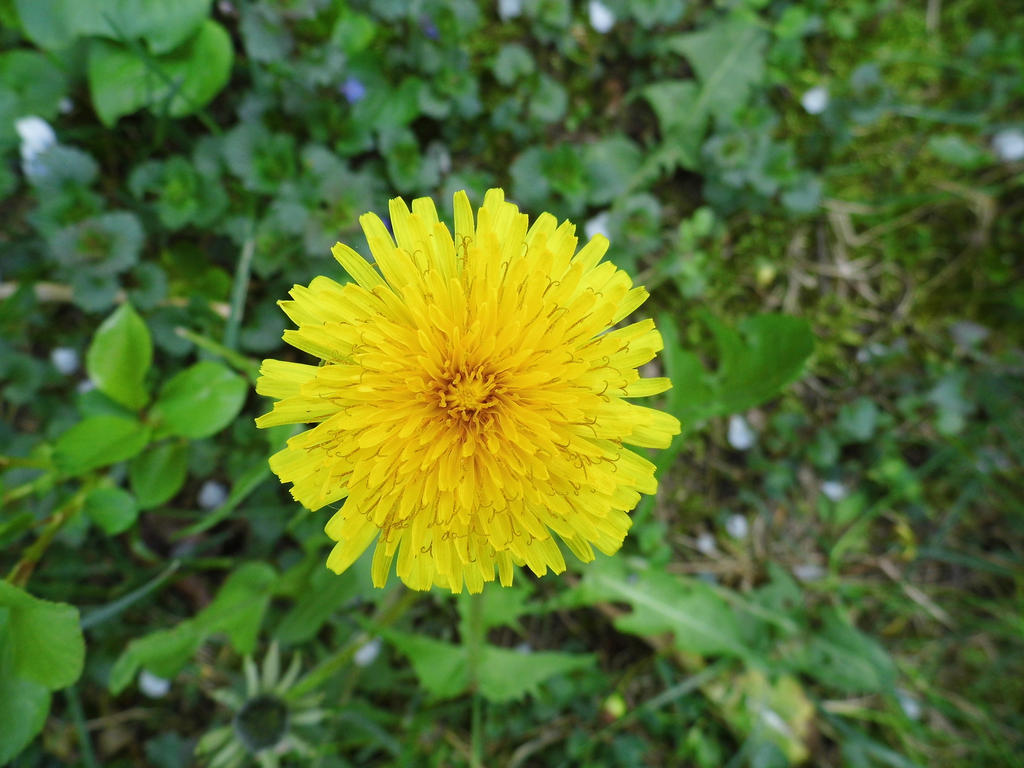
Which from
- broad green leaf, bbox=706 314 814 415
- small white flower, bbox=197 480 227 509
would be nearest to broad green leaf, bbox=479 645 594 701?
broad green leaf, bbox=706 314 814 415

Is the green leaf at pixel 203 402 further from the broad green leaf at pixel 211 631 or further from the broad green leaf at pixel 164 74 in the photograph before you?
the broad green leaf at pixel 164 74

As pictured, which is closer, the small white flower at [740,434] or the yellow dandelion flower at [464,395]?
the yellow dandelion flower at [464,395]

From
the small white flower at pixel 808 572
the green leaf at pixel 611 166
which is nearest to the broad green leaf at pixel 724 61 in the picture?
the green leaf at pixel 611 166

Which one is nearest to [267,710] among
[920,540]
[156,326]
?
[156,326]

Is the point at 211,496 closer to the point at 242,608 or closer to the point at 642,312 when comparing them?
the point at 242,608

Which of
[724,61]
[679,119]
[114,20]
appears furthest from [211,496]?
[724,61]

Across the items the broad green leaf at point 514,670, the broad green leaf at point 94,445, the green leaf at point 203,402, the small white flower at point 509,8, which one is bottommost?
the broad green leaf at point 514,670
